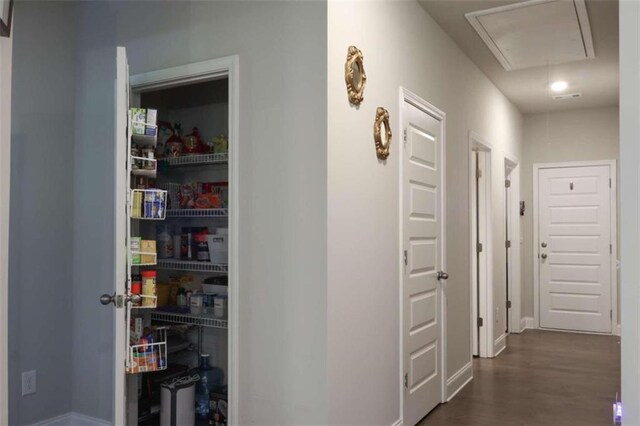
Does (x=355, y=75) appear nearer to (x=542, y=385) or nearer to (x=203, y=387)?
(x=203, y=387)

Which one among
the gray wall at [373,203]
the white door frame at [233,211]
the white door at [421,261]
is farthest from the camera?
the white door at [421,261]

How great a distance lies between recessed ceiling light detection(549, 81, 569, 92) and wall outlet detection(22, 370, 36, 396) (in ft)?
16.2

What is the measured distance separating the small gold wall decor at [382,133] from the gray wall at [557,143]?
106 inches

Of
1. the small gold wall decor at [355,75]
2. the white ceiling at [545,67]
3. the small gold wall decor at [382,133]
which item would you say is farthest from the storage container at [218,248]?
the white ceiling at [545,67]

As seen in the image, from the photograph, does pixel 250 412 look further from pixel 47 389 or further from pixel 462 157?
pixel 462 157

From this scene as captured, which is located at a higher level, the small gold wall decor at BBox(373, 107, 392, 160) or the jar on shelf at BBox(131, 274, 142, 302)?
the small gold wall decor at BBox(373, 107, 392, 160)

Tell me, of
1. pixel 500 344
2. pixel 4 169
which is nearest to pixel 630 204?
pixel 4 169

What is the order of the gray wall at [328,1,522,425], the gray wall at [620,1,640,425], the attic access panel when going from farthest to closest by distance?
1. the attic access panel
2. the gray wall at [328,1,522,425]
3. the gray wall at [620,1,640,425]

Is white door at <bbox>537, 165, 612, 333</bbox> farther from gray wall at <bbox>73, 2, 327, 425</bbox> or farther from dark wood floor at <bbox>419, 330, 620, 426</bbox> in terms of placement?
gray wall at <bbox>73, 2, 327, 425</bbox>

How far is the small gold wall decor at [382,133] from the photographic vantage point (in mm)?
2771

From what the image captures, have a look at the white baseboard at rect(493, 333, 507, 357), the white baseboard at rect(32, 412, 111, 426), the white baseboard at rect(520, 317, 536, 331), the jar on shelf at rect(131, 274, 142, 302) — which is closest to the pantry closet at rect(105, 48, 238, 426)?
the jar on shelf at rect(131, 274, 142, 302)

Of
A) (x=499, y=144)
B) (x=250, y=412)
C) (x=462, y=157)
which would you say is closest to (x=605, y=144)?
(x=499, y=144)

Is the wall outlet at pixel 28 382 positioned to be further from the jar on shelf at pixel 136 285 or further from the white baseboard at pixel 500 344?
the white baseboard at pixel 500 344

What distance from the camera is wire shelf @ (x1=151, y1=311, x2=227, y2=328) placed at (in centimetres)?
278
